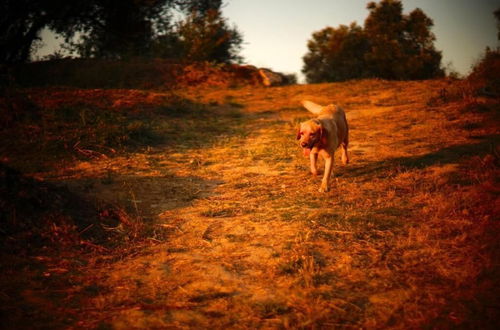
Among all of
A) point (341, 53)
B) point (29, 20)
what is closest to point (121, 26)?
point (29, 20)

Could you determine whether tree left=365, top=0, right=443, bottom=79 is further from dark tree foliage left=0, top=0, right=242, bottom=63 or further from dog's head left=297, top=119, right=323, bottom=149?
dog's head left=297, top=119, right=323, bottom=149

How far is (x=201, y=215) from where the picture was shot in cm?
439

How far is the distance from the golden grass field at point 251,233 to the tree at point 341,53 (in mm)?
22159

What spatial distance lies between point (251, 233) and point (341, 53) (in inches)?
1130

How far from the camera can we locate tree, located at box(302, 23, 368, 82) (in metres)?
28.9

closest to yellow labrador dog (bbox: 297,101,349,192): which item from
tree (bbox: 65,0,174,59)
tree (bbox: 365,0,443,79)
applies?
tree (bbox: 65,0,174,59)

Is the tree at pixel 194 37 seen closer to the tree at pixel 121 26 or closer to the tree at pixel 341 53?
the tree at pixel 121 26

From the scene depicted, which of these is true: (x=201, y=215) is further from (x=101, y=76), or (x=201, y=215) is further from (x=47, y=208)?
(x=101, y=76)

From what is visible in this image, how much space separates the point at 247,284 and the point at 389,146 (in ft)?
16.9

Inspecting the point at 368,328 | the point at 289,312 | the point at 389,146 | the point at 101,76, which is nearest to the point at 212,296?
the point at 289,312

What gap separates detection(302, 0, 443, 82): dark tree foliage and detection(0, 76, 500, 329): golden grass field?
65.7 ft

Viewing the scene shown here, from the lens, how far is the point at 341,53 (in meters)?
29.3

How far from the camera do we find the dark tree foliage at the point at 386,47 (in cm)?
2603

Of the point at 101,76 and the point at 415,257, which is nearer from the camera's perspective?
the point at 415,257
